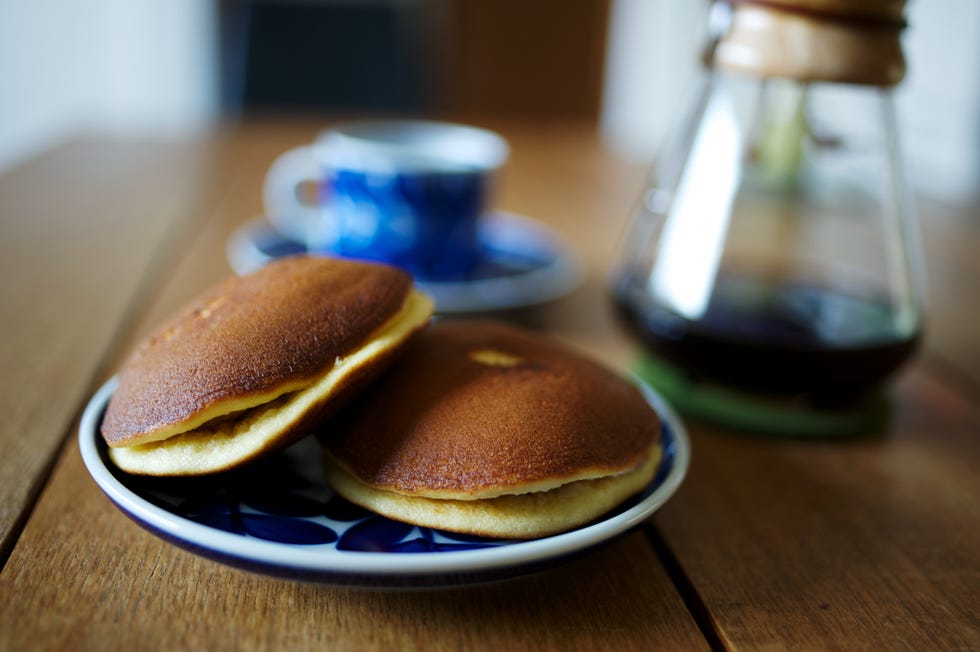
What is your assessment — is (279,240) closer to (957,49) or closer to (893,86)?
(893,86)

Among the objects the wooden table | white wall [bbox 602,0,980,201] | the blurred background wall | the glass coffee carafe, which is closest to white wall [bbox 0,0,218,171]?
the blurred background wall

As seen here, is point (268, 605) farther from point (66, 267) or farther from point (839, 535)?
point (66, 267)

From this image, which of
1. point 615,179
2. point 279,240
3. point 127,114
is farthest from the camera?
point 127,114

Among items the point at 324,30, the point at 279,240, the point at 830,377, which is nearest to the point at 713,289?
the point at 830,377

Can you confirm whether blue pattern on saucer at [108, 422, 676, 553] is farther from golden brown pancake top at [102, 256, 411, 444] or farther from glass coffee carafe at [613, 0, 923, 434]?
glass coffee carafe at [613, 0, 923, 434]

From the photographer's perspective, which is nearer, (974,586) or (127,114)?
(974,586)

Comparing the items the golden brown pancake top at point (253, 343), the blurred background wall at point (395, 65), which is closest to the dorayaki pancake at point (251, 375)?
the golden brown pancake top at point (253, 343)

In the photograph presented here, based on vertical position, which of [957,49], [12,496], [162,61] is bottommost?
[12,496]

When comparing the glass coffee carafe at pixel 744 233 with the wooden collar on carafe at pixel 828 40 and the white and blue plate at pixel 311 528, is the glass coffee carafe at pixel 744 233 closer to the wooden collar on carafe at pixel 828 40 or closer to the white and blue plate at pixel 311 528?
the wooden collar on carafe at pixel 828 40
